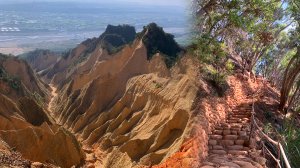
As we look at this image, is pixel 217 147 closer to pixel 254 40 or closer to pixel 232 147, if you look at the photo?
pixel 232 147

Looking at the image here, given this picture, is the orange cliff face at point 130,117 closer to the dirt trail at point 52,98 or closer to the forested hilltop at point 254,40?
the forested hilltop at point 254,40

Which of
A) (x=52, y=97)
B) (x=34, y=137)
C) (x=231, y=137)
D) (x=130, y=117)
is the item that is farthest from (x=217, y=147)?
(x=52, y=97)

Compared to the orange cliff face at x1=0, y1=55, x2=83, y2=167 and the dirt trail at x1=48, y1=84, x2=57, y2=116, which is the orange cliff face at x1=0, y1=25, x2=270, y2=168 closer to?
the orange cliff face at x1=0, y1=55, x2=83, y2=167

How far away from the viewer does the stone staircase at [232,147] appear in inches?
412

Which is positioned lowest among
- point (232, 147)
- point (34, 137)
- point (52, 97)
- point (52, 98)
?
point (52, 97)

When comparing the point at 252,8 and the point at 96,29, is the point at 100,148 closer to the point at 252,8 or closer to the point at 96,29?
the point at 252,8

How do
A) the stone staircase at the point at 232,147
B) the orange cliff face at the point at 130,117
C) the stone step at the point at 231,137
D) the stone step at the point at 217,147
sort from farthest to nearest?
the orange cliff face at the point at 130,117
the stone step at the point at 231,137
the stone step at the point at 217,147
the stone staircase at the point at 232,147

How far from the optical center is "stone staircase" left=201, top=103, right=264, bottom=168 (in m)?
10.5

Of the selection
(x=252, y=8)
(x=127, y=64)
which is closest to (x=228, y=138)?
(x=252, y=8)

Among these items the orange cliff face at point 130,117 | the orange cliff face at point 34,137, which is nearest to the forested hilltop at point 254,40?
the orange cliff face at point 130,117

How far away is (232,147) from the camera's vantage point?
11.9 m

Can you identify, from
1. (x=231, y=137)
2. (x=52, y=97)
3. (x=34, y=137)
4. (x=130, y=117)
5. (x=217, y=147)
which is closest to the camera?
(x=217, y=147)

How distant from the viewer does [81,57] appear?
210 feet

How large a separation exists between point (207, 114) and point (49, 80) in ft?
197
